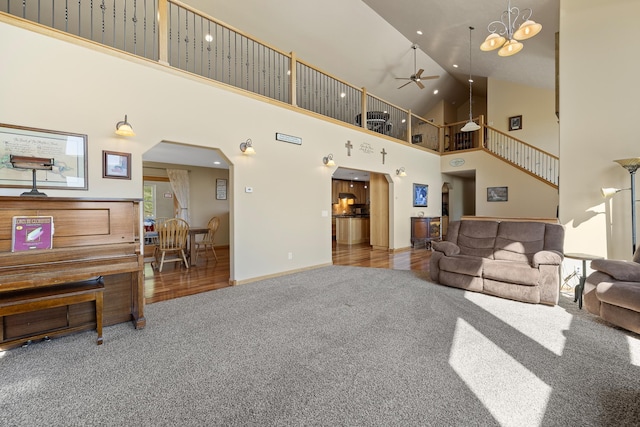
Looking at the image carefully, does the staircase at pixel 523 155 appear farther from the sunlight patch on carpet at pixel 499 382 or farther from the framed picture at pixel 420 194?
the sunlight patch on carpet at pixel 499 382

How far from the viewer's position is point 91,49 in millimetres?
3117

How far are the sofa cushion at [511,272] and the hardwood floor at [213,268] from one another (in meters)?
1.75

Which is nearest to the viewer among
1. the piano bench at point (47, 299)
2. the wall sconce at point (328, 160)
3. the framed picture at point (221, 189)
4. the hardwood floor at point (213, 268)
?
the piano bench at point (47, 299)

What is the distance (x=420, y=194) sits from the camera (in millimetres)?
8406

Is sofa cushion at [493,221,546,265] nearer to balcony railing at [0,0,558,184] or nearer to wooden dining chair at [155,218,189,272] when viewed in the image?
balcony railing at [0,0,558,184]

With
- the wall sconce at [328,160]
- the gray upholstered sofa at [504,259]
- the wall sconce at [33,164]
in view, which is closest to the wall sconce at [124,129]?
the wall sconce at [33,164]

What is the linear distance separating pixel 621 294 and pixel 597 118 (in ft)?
9.58

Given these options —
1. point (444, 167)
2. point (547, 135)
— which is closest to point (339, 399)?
point (444, 167)

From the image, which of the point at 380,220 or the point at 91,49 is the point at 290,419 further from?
the point at 380,220

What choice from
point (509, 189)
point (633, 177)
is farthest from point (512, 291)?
point (509, 189)

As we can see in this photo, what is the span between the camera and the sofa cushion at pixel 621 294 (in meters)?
2.49

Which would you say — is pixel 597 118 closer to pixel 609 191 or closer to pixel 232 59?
pixel 609 191

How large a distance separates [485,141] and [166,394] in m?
10.0

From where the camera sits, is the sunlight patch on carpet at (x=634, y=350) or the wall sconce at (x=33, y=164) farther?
the wall sconce at (x=33, y=164)
